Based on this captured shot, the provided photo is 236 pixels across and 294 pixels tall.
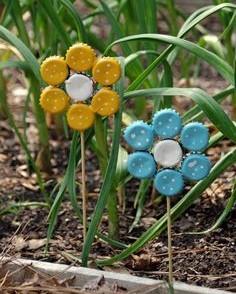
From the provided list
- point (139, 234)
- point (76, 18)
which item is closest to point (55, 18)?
point (76, 18)

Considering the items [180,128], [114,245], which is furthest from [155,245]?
[180,128]

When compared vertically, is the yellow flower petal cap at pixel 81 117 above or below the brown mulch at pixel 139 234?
above

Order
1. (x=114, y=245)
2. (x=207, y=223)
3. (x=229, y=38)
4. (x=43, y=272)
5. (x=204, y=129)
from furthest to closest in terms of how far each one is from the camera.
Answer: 1. (x=229, y=38)
2. (x=207, y=223)
3. (x=114, y=245)
4. (x=43, y=272)
5. (x=204, y=129)

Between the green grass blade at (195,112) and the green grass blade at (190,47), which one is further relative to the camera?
the green grass blade at (195,112)

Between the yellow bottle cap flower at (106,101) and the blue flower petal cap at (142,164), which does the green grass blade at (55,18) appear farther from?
the blue flower petal cap at (142,164)

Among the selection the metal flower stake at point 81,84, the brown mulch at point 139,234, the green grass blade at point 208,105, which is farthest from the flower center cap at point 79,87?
the brown mulch at point 139,234

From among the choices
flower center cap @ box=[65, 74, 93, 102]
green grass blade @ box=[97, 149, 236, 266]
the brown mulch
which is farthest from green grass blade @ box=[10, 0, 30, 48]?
green grass blade @ box=[97, 149, 236, 266]

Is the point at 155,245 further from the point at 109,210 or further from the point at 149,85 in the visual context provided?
the point at 149,85

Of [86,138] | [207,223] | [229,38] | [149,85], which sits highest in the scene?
[229,38]
